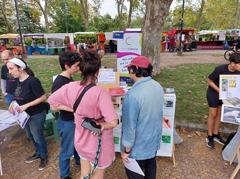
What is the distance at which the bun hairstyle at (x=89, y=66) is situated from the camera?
6.11 feet

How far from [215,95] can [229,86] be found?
54 cm

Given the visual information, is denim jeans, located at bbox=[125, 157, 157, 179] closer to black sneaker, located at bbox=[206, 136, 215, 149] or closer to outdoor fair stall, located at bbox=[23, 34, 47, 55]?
black sneaker, located at bbox=[206, 136, 215, 149]

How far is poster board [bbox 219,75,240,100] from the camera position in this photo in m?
2.92

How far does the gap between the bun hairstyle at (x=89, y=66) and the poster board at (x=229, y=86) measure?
74.5 inches

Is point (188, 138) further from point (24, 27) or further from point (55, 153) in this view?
point (24, 27)

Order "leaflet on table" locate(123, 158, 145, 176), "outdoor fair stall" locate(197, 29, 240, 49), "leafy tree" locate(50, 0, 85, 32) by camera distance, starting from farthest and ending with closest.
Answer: "leafy tree" locate(50, 0, 85, 32) → "outdoor fair stall" locate(197, 29, 240, 49) → "leaflet on table" locate(123, 158, 145, 176)

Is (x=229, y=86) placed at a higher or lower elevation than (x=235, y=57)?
lower

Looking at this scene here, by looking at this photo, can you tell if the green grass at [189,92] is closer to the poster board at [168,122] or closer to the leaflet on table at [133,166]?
the poster board at [168,122]

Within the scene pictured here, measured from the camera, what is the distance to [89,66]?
186cm

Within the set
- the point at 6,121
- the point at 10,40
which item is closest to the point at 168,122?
the point at 6,121

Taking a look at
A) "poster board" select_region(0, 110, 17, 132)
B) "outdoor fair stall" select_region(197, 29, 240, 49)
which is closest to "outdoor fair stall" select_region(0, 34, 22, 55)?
"outdoor fair stall" select_region(197, 29, 240, 49)

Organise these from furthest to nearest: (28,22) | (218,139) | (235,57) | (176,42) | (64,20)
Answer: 1. (28,22)
2. (64,20)
3. (176,42)
4. (218,139)
5. (235,57)

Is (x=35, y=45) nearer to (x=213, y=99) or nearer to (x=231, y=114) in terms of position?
(x=213, y=99)

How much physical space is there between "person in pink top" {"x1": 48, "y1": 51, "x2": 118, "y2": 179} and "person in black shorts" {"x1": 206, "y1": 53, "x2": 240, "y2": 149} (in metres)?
2.06
